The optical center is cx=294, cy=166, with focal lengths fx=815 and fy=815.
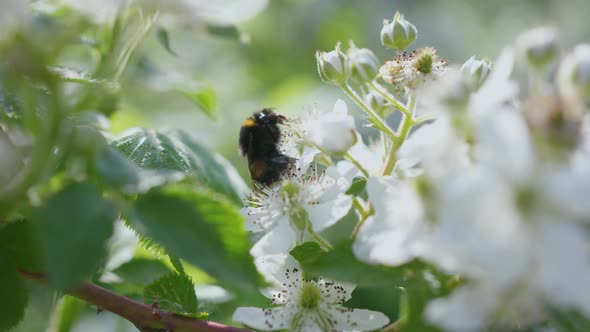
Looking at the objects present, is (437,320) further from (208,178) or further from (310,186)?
(208,178)

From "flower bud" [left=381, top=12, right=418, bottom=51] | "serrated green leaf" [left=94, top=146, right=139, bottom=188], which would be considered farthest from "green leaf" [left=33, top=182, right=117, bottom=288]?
"flower bud" [left=381, top=12, right=418, bottom=51]

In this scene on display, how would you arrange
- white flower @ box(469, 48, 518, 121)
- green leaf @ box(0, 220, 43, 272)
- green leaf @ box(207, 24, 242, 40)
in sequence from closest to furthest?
white flower @ box(469, 48, 518, 121) < green leaf @ box(0, 220, 43, 272) < green leaf @ box(207, 24, 242, 40)

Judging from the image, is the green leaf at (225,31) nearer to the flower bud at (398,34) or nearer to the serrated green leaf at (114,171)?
the flower bud at (398,34)

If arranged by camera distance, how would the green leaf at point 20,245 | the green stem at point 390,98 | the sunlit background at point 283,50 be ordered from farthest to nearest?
the sunlit background at point 283,50 < the green stem at point 390,98 < the green leaf at point 20,245

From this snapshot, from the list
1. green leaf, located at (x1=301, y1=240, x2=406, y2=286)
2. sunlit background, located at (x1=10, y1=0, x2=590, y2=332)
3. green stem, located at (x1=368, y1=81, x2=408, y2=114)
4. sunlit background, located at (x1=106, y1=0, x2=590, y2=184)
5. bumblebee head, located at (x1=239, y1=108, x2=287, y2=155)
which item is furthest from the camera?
sunlit background, located at (x1=106, y1=0, x2=590, y2=184)

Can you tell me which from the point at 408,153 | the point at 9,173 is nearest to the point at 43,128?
the point at 9,173

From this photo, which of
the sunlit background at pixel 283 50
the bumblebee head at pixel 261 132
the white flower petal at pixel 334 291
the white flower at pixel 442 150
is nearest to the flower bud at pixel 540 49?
the white flower at pixel 442 150

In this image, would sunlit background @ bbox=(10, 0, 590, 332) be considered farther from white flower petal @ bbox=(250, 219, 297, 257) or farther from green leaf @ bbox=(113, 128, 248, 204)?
white flower petal @ bbox=(250, 219, 297, 257)
